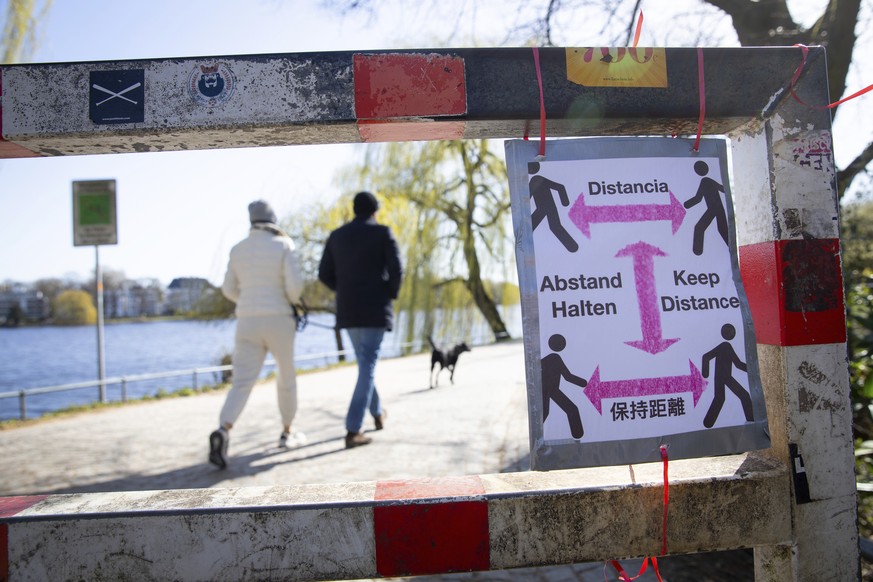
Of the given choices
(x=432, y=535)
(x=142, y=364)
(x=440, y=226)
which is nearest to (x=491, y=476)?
(x=432, y=535)

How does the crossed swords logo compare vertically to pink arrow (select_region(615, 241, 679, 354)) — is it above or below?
above

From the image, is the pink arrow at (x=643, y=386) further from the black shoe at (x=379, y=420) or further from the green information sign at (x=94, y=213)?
the green information sign at (x=94, y=213)

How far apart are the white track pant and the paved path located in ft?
1.95

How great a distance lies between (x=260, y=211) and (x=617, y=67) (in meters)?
3.91

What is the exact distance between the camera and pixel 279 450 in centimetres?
545

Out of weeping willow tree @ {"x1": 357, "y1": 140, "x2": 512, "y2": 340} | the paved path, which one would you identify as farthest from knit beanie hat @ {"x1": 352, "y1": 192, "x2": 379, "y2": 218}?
weeping willow tree @ {"x1": 357, "y1": 140, "x2": 512, "y2": 340}

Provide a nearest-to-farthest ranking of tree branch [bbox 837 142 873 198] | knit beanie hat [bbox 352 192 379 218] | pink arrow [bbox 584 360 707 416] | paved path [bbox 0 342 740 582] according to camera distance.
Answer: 1. pink arrow [bbox 584 360 707 416]
2. tree branch [bbox 837 142 873 198]
3. paved path [bbox 0 342 740 582]
4. knit beanie hat [bbox 352 192 379 218]

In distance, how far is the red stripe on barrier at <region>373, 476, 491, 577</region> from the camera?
1.60 meters

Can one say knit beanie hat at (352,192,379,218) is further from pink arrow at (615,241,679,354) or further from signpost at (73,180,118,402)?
signpost at (73,180,118,402)

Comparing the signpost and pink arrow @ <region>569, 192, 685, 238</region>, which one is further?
the signpost

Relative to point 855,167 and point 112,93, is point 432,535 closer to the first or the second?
point 112,93

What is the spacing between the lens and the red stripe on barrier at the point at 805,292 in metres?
1.80

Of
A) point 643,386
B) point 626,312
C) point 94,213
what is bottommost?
point 643,386

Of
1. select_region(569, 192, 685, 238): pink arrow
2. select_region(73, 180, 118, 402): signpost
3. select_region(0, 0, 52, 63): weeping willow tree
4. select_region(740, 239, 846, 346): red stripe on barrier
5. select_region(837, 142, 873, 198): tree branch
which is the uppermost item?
select_region(0, 0, 52, 63): weeping willow tree
